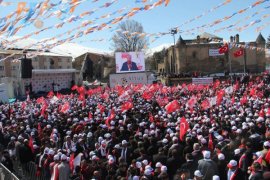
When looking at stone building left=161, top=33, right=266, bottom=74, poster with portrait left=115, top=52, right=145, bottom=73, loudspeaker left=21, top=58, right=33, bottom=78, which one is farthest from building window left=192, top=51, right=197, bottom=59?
loudspeaker left=21, top=58, right=33, bottom=78

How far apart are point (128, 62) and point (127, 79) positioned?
1.90m

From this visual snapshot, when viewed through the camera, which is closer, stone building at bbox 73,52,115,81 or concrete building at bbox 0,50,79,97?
concrete building at bbox 0,50,79,97

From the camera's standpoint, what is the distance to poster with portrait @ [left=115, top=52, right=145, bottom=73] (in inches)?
1599

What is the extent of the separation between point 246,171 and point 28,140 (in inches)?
274

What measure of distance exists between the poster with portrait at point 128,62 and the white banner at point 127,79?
1.80 feet

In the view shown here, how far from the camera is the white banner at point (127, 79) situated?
3939 centimetres

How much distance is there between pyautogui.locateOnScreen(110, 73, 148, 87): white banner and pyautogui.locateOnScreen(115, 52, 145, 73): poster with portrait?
21.6 inches

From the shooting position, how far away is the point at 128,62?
4091cm

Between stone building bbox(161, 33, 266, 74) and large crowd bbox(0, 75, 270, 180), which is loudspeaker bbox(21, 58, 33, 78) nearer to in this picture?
large crowd bbox(0, 75, 270, 180)

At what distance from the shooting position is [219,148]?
9.21 metres

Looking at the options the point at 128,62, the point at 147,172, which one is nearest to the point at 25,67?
the point at 147,172

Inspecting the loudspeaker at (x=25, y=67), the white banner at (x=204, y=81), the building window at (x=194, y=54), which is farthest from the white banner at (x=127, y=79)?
the building window at (x=194, y=54)

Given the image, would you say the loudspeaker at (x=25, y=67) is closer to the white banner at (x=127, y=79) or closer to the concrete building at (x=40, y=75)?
the white banner at (x=127, y=79)

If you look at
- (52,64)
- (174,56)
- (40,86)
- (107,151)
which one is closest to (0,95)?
(40,86)
